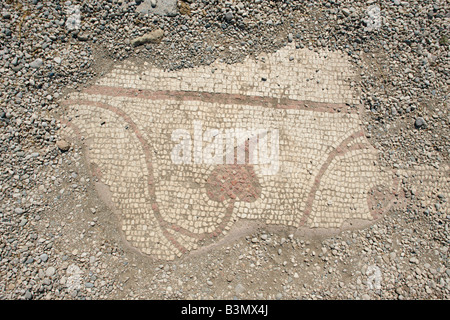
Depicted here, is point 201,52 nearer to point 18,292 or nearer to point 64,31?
point 64,31

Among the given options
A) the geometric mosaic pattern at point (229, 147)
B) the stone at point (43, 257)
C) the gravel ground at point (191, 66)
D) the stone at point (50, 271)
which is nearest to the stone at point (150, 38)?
the gravel ground at point (191, 66)

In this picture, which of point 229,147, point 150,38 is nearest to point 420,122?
point 229,147

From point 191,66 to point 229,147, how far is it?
2.64 metres

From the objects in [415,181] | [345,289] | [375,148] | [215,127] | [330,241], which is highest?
[215,127]

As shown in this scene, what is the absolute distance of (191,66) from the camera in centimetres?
865

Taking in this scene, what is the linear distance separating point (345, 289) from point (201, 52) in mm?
7566

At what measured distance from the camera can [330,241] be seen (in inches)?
315

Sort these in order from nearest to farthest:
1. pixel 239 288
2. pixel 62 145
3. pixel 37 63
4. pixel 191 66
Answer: pixel 239 288
pixel 62 145
pixel 37 63
pixel 191 66

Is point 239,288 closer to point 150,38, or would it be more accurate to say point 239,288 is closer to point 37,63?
point 150,38

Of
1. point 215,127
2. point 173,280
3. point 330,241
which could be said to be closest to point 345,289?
point 330,241

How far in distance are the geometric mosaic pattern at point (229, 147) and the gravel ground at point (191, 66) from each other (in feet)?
1.34

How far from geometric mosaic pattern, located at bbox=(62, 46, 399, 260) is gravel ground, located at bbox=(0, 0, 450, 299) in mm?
409

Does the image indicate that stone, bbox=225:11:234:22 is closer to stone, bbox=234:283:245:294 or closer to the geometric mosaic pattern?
the geometric mosaic pattern

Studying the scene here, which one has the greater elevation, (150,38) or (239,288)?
(150,38)
